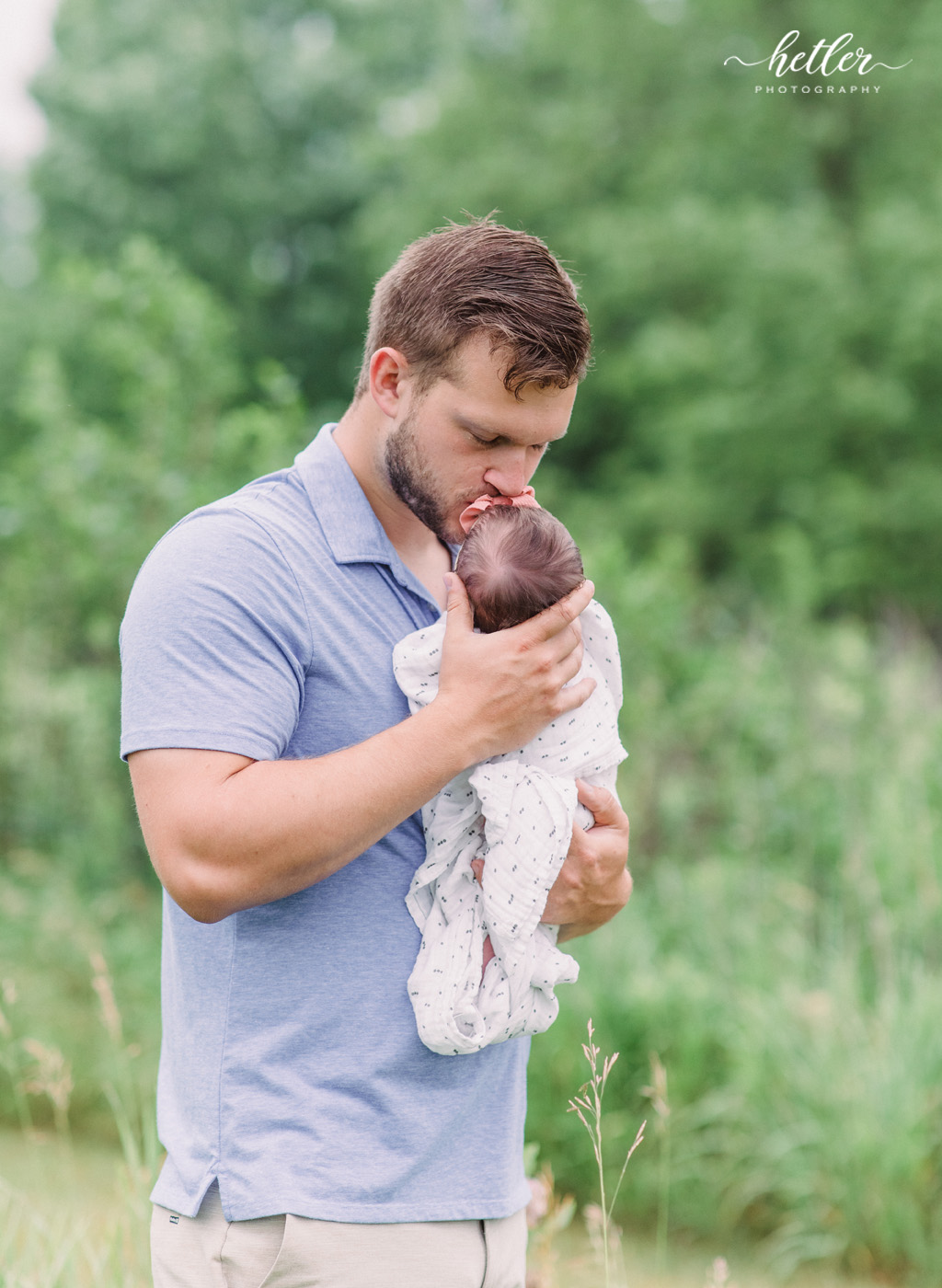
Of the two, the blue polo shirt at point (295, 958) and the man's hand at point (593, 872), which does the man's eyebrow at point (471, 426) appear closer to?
the blue polo shirt at point (295, 958)

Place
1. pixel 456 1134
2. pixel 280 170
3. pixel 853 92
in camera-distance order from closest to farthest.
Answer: pixel 456 1134 < pixel 853 92 < pixel 280 170

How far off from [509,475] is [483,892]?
64cm

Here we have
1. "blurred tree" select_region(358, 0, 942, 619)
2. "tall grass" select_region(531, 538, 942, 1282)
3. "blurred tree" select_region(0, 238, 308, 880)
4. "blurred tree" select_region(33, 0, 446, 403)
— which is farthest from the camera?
"blurred tree" select_region(33, 0, 446, 403)

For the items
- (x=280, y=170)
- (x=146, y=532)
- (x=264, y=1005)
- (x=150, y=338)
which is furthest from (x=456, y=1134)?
(x=280, y=170)

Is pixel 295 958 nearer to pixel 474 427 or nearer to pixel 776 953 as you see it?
pixel 474 427

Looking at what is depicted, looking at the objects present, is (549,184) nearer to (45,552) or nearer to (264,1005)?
(45,552)

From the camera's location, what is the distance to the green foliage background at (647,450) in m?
4.32

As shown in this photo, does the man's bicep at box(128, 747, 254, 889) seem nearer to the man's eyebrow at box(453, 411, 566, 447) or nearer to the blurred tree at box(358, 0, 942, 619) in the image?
the man's eyebrow at box(453, 411, 566, 447)

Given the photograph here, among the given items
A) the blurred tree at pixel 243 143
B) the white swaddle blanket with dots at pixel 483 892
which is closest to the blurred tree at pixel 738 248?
the blurred tree at pixel 243 143

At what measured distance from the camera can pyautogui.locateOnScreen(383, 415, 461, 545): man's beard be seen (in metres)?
1.86

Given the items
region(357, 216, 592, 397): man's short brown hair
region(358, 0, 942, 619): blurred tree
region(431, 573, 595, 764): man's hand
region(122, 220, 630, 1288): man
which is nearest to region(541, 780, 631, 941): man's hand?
region(122, 220, 630, 1288): man

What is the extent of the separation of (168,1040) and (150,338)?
476 cm

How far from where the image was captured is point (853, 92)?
14.2m

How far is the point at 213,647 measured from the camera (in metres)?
1.53
